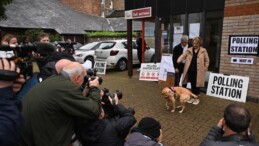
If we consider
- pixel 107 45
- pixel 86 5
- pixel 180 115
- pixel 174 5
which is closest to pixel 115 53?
pixel 107 45

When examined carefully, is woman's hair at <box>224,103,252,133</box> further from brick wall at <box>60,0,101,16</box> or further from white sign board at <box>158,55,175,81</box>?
brick wall at <box>60,0,101,16</box>

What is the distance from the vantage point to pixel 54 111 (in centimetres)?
205

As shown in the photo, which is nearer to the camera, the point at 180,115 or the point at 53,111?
the point at 53,111

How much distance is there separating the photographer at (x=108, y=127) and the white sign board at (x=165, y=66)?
Result: 19.5 ft

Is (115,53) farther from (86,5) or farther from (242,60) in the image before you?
(86,5)

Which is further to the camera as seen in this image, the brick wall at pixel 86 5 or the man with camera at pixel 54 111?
the brick wall at pixel 86 5

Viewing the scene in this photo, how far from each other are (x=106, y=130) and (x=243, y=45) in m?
5.39

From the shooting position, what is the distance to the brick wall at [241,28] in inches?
255

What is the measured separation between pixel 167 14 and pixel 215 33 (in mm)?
1978

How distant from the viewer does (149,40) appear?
12047 millimetres

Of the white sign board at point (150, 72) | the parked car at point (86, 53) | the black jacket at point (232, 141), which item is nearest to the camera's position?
the black jacket at point (232, 141)

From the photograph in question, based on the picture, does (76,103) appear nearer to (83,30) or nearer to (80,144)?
(80,144)

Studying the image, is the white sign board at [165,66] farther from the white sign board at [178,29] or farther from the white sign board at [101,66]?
the white sign board at [101,66]

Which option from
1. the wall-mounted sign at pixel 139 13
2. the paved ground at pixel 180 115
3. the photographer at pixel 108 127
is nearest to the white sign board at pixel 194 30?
the wall-mounted sign at pixel 139 13
